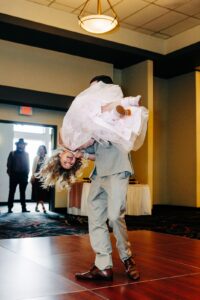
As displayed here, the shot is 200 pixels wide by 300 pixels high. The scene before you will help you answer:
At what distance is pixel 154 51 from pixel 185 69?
43.5 inches

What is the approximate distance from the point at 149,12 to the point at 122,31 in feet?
2.76

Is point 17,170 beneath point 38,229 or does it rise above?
above

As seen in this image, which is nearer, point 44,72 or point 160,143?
point 44,72

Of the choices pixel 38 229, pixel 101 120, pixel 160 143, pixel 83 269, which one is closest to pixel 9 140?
pixel 160 143

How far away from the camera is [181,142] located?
28.9ft

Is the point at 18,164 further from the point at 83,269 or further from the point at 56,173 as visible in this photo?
the point at 56,173

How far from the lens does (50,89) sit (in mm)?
7441

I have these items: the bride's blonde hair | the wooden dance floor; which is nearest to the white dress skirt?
the bride's blonde hair

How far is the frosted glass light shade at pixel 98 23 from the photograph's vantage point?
5.41 meters

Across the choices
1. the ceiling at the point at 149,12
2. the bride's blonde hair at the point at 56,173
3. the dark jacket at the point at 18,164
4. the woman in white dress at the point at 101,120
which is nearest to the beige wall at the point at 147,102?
the dark jacket at the point at 18,164

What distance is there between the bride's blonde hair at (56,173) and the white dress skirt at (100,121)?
19 cm

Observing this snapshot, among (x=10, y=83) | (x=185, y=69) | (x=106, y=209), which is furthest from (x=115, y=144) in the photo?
(x=185, y=69)

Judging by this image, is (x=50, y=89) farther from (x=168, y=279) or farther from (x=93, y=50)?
(x=168, y=279)

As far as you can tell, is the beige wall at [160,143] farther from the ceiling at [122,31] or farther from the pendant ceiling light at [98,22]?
the pendant ceiling light at [98,22]
